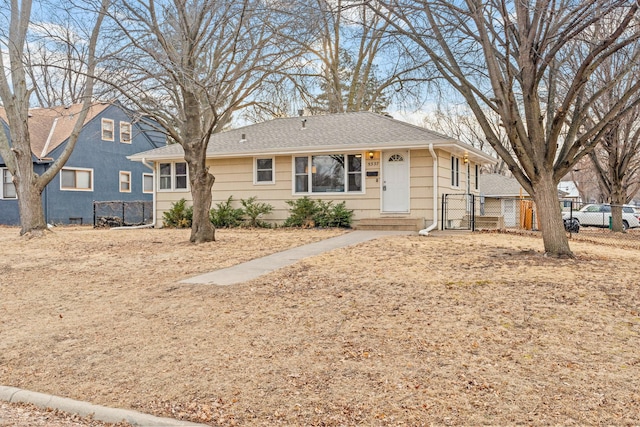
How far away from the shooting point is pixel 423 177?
1515cm

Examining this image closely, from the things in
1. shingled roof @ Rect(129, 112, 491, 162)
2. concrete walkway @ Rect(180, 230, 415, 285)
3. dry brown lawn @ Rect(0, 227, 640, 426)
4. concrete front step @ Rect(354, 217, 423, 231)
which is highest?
shingled roof @ Rect(129, 112, 491, 162)

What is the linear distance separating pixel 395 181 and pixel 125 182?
54.6ft

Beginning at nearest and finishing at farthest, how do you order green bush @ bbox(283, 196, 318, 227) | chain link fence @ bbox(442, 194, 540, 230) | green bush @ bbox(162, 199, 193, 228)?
chain link fence @ bbox(442, 194, 540, 230)
green bush @ bbox(283, 196, 318, 227)
green bush @ bbox(162, 199, 193, 228)

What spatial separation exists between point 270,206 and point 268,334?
11697 mm

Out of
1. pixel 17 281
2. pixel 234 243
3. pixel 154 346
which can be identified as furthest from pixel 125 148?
pixel 154 346

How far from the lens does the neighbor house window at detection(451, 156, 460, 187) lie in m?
16.8

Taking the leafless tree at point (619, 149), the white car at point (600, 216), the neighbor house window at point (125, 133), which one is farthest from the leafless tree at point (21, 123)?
the white car at point (600, 216)

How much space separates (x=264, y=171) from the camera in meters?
17.1

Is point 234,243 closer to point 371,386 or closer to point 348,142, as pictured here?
point 348,142

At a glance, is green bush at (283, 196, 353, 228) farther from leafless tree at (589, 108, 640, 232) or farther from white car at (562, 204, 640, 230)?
white car at (562, 204, 640, 230)

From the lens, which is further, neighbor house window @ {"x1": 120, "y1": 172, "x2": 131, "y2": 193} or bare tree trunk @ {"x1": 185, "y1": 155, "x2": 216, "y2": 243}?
neighbor house window @ {"x1": 120, "y1": 172, "x2": 131, "y2": 193}

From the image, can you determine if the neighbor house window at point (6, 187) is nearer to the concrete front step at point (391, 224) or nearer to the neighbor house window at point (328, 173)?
the neighbor house window at point (328, 173)

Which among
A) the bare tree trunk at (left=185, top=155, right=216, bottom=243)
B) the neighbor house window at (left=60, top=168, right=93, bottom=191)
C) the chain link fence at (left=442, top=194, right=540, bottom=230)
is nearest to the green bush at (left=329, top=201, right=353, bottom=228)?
the chain link fence at (left=442, top=194, right=540, bottom=230)

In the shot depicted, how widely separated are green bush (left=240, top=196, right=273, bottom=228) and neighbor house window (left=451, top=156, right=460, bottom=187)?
19.4ft
